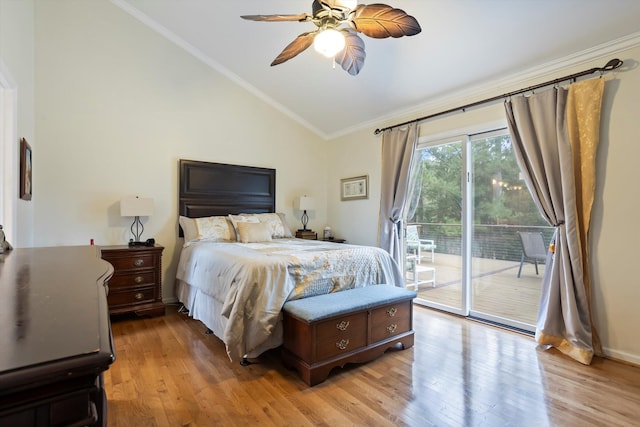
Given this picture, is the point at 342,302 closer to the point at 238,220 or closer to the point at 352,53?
the point at 352,53

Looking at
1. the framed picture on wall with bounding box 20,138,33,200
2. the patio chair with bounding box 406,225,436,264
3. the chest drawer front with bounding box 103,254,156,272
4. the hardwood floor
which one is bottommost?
the hardwood floor

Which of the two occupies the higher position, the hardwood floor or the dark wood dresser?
the dark wood dresser

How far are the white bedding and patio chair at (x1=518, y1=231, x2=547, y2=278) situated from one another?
50.4 inches

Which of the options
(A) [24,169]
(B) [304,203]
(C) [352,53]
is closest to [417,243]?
(B) [304,203]

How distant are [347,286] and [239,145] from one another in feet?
9.17

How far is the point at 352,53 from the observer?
2.36 metres

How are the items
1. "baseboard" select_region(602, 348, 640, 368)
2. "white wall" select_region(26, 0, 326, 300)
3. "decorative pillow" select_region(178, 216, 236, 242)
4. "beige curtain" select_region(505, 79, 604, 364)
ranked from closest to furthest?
"baseboard" select_region(602, 348, 640, 368), "beige curtain" select_region(505, 79, 604, 364), "white wall" select_region(26, 0, 326, 300), "decorative pillow" select_region(178, 216, 236, 242)

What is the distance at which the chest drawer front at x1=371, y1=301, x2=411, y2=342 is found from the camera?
2475mm

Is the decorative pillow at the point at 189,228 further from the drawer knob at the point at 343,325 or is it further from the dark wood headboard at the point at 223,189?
the drawer knob at the point at 343,325

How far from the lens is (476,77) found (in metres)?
3.24

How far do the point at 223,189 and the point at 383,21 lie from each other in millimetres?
3053

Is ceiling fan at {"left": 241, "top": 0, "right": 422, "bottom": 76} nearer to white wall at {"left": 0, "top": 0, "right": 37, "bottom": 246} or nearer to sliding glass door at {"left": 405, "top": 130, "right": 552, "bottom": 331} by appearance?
white wall at {"left": 0, "top": 0, "right": 37, "bottom": 246}

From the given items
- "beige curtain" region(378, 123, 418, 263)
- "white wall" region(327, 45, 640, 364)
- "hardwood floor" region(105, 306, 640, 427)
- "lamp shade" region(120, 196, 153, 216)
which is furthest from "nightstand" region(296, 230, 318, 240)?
"white wall" region(327, 45, 640, 364)

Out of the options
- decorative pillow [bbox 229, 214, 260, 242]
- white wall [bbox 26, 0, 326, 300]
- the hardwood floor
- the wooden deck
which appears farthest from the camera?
decorative pillow [bbox 229, 214, 260, 242]
